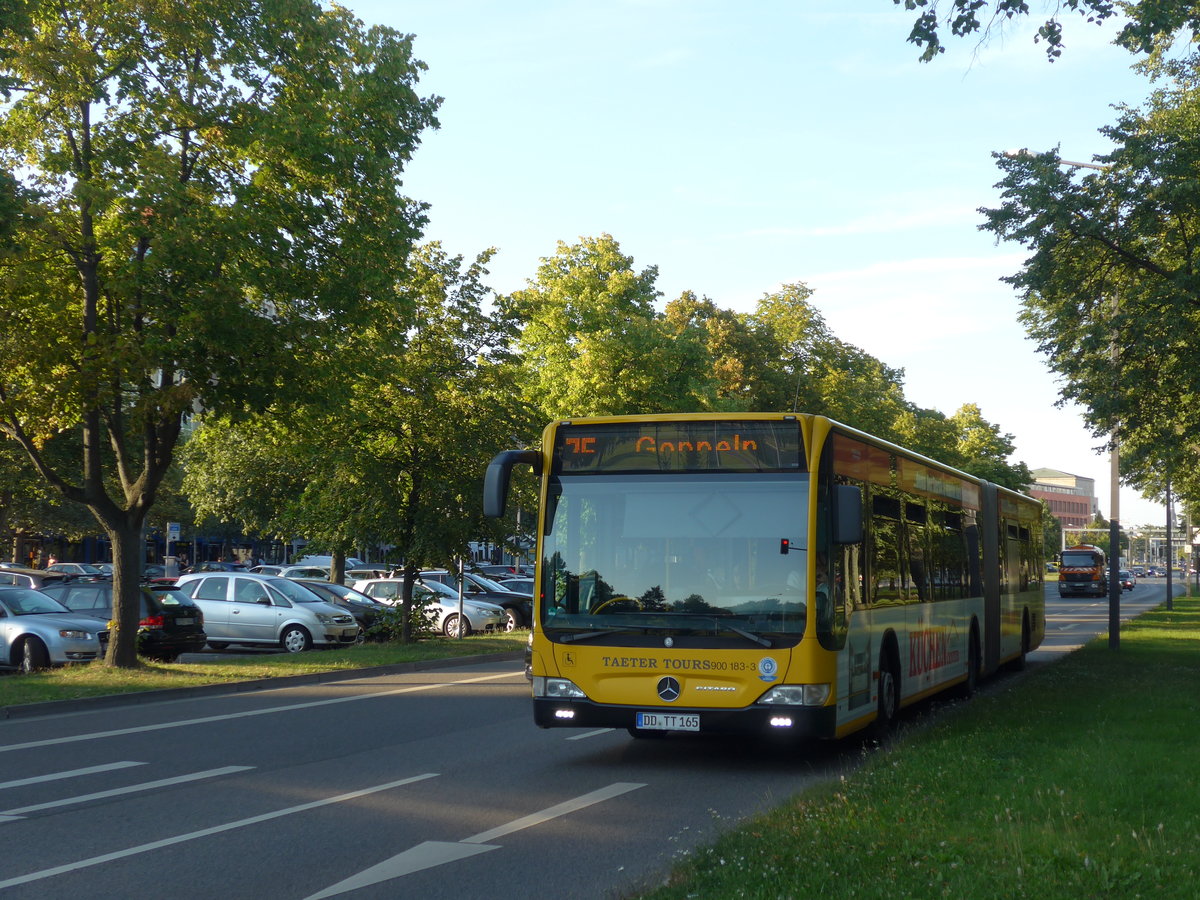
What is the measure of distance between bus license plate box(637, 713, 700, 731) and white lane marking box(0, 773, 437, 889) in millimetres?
1793

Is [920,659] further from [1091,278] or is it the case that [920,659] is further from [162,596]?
[162,596]

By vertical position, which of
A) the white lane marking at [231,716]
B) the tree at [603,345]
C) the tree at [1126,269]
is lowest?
the white lane marking at [231,716]

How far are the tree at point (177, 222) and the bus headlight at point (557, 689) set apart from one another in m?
9.17

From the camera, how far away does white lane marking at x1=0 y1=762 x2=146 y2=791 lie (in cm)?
1053

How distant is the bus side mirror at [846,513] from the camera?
10.5 m

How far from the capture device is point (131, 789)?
33.3ft

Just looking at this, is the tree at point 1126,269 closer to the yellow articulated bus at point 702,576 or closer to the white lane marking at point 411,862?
the yellow articulated bus at point 702,576

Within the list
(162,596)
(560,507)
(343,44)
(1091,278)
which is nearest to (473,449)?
(162,596)

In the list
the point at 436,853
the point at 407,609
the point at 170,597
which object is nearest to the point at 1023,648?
the point at 407,609

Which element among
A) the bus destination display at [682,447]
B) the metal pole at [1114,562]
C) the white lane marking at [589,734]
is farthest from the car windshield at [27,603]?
the metal pole at [1114,562]

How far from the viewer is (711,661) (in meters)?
10.6

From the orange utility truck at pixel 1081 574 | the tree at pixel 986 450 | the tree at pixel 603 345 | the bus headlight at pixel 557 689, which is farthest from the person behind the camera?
the tree at pixel 986 450

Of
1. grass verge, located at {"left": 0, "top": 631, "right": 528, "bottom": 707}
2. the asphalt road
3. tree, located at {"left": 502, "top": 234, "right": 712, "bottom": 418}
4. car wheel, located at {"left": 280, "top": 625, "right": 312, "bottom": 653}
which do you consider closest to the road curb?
grass verge, located at {"left": 0, "top": 631, "right": 528, "bottom": 707}

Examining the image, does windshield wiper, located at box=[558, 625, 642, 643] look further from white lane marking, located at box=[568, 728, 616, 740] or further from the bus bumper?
white lane marking, located at box=[568, 728, 616, 740]
